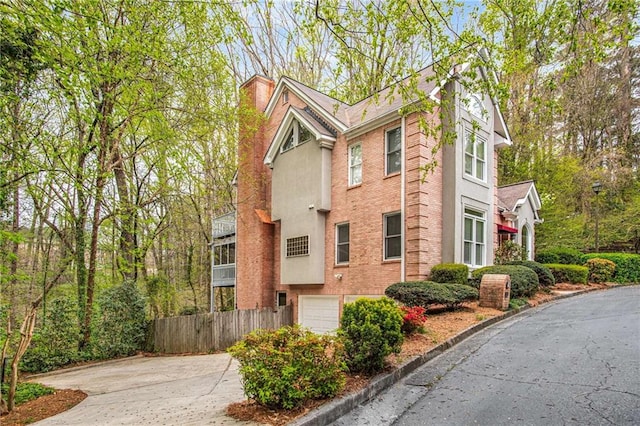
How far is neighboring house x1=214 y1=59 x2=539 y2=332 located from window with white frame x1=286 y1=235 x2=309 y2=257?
43 mm

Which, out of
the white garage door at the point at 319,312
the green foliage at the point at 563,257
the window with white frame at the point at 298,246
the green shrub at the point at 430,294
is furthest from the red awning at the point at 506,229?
the window with white frame at the point at 298,246

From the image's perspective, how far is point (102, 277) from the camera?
1475cm

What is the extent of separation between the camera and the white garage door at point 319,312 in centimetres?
1480

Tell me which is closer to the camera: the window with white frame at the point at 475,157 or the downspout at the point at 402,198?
the downspout at the point at 402,198

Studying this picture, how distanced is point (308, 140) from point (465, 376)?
38.5ft

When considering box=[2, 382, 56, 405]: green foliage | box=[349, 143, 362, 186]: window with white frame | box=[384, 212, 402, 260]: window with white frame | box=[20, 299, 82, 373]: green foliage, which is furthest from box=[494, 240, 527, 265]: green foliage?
box=[20, 299, 82, 373]: green foliage

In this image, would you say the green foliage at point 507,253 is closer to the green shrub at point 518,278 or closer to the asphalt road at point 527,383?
the green shrub at point 518,278

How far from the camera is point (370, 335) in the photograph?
546cm

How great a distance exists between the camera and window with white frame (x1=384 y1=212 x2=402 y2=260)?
42.0ft

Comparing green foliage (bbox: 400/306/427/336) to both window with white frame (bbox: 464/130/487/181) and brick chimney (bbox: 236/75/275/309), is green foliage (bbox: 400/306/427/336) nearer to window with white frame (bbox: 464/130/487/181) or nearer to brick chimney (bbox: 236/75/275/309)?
window with white frame (bbox: 464/130/487/181)

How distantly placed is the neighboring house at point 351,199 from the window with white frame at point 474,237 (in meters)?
0.05

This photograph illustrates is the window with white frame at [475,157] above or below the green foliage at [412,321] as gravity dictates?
above

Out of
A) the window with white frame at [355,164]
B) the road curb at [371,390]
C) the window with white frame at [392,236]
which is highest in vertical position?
the window with white frame at [355,164]

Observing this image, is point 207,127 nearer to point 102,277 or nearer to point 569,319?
point 102,277
